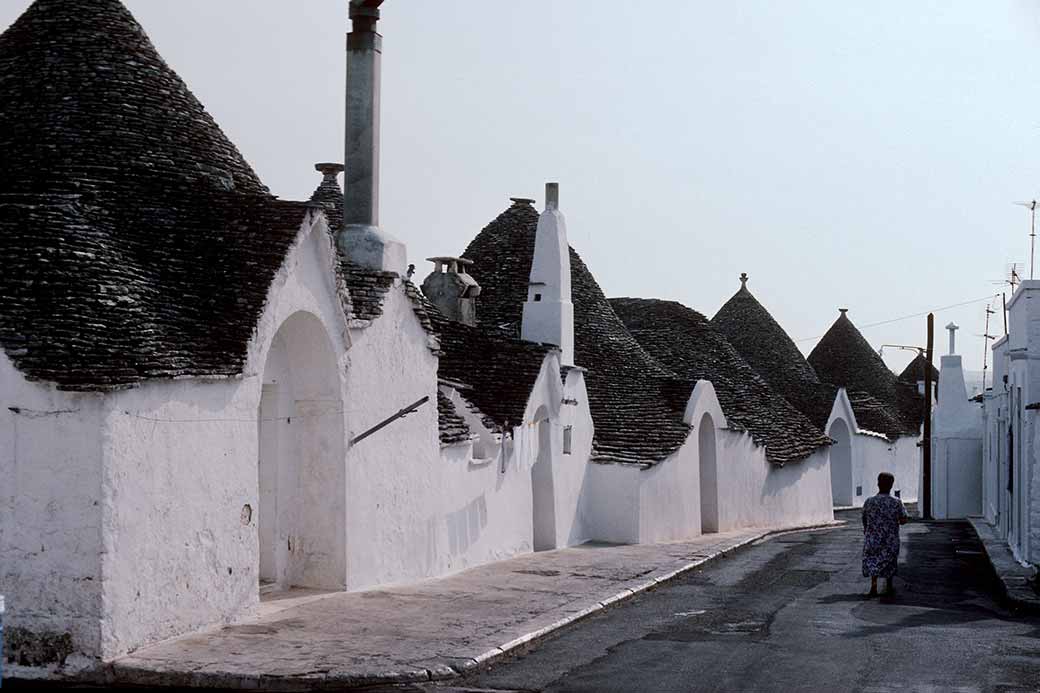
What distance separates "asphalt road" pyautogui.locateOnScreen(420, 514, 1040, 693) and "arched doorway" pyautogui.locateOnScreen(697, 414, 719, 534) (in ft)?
35.1

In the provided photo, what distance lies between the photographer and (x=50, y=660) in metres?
10.5

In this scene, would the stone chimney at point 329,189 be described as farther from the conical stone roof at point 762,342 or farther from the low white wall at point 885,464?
the low white wall at point 885,464

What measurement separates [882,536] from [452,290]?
12474 millimetres

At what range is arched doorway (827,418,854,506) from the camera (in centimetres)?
4875

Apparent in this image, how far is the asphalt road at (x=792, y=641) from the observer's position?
10297 mm

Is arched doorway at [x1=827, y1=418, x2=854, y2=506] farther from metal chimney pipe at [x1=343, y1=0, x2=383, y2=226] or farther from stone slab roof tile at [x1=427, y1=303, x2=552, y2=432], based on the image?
metal chimney pipe at [x1=343, y1=0, x2=383, y2=226]

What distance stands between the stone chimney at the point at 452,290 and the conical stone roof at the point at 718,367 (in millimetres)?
8675

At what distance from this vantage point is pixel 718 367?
38.6 meters

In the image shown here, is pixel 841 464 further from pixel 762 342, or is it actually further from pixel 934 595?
pixel 934 595

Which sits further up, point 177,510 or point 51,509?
point 51,509

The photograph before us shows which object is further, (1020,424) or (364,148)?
(1020,424)

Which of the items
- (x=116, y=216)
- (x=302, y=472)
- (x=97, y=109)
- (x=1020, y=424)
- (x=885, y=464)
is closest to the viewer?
(x=116, y=216)

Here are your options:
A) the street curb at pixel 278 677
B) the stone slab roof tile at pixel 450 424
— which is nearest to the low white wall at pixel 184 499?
the street curb at pixel 278 677

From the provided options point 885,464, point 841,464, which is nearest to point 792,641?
point 841,464
